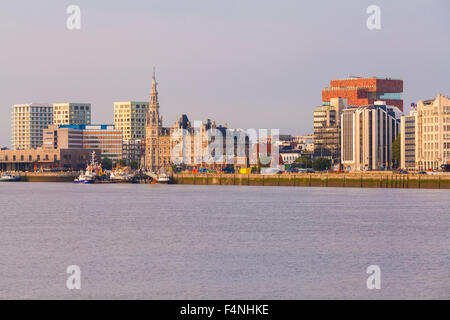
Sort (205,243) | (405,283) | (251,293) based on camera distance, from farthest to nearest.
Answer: (205,243)
(405,283)
(251,293)

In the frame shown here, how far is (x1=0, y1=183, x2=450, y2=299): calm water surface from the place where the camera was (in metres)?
44.7

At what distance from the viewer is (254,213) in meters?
95.9

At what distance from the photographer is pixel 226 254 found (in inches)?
2260

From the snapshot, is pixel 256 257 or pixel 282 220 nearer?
pixel 256 257

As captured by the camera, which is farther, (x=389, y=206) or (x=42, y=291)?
(x=389, y=206)

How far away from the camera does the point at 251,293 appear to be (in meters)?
43.6

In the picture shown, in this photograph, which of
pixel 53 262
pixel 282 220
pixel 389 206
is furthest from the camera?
pixel 389 206

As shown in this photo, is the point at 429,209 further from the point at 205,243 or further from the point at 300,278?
the point at 300,278

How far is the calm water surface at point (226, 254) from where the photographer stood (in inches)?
1758
